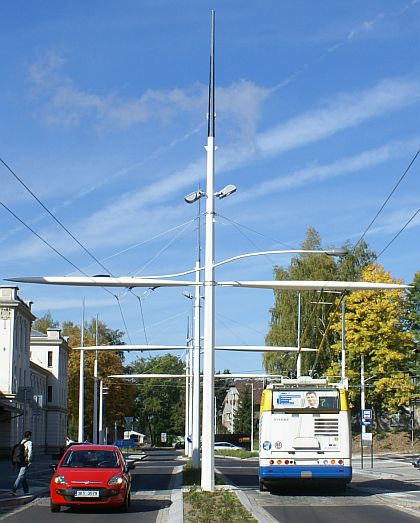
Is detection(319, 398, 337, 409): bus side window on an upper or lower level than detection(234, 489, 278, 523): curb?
upper

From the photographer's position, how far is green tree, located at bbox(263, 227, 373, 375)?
6650 centimetres

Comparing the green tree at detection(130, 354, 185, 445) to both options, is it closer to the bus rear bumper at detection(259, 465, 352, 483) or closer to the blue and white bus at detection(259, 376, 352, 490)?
the blue and white bus at detection(259, 376, 352, 490)

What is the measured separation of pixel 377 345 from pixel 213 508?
45.4 m

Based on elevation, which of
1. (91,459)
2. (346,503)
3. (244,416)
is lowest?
(244,416)

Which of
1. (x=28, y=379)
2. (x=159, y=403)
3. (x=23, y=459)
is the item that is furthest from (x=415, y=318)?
(x=159, y=403)

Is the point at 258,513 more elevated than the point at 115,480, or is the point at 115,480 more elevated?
the point at 115,480

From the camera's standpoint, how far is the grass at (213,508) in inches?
706

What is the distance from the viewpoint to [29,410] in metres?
69.9

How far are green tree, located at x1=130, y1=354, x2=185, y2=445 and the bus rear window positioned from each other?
120087 millimetres

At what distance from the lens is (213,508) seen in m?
19.7

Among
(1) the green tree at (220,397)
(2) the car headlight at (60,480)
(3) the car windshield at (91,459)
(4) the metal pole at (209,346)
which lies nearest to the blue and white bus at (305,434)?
(4) the metal pole at (209,346)

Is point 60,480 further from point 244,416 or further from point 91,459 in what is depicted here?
point 244,416

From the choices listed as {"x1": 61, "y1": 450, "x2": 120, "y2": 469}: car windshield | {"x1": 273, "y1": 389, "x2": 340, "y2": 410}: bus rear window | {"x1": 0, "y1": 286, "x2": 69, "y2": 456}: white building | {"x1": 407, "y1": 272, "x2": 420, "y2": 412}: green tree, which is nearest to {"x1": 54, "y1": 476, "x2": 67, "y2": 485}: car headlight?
{"x1": 61, "y1": 450, "x2": 120, "y2": 469}: car windshield

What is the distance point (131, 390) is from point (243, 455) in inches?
1188
